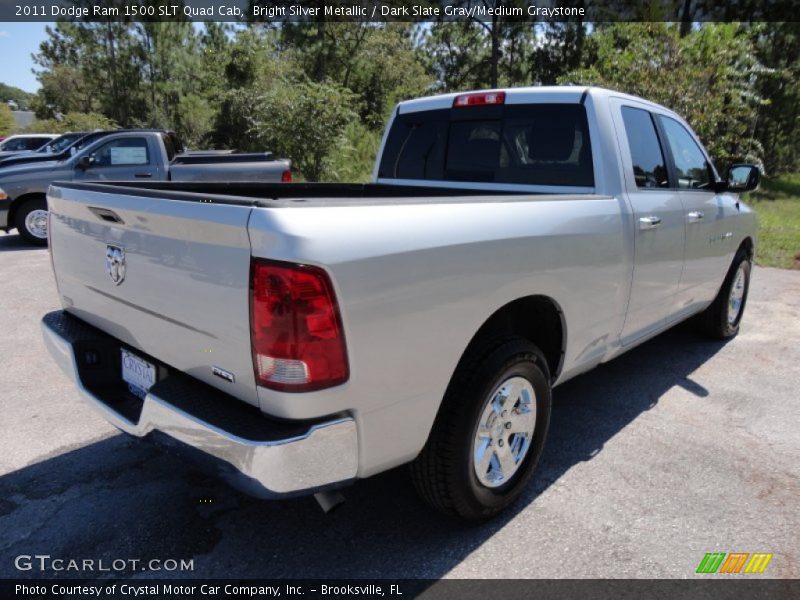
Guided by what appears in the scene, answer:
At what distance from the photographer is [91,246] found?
255cm

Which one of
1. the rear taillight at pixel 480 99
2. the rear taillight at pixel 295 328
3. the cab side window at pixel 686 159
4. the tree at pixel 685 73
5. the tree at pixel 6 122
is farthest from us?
the tree at pixel 6 122

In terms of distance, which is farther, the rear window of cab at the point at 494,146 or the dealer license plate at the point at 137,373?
the rear window of cab at the point at 494,146

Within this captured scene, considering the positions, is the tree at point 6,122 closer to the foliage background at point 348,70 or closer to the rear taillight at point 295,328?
the foliage background at point 348,70

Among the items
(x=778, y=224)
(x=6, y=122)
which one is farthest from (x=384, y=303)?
(x=6, y=122)

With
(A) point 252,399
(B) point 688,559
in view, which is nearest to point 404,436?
(A) point 252,399

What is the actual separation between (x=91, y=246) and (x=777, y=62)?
103 feet

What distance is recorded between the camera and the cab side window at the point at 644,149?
3.51 meters

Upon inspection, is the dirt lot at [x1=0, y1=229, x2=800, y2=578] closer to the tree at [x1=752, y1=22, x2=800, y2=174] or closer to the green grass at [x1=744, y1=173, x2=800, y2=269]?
the green grass at [x1=744, y1=173, x2=800, y2=269]

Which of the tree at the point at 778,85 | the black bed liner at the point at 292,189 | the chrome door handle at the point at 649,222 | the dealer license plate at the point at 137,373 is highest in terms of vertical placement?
the tree at the point at 778,85

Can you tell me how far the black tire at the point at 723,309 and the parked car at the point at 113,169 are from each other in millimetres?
6545

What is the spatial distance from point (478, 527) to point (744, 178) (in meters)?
3.57

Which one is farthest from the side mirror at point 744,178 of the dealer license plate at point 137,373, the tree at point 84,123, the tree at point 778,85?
the tree at point 84,123

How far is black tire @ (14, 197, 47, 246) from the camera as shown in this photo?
961 centimetres

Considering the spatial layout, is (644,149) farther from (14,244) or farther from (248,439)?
(14,244)
